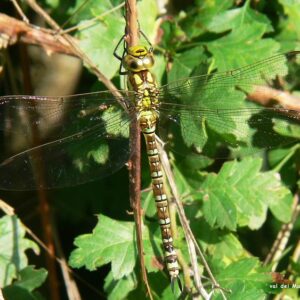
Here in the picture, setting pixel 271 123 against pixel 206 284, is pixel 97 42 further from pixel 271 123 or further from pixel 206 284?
pixel 206 284

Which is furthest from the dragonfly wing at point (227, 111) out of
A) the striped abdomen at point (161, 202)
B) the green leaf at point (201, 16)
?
the green leaf at point (201, 16)

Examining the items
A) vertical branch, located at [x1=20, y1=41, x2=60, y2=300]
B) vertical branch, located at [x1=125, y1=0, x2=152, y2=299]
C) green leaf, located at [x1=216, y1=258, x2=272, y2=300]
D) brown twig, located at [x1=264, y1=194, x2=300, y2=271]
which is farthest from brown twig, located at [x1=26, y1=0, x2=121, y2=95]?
brown twig, located at [x1=264, y1=194, x2=300, y2=271]

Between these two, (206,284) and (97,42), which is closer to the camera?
(206,284)

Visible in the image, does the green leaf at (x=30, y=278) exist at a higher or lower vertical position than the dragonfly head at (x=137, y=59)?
lower

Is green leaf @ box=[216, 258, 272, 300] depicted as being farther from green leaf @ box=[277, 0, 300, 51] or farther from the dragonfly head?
green leaf @ box=[277, 0, 300, 51]

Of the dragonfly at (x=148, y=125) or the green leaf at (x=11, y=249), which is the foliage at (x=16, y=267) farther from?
the dragonfly at (x=148, y=125)

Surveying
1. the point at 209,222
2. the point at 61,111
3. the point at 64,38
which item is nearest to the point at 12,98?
the point at 61,111

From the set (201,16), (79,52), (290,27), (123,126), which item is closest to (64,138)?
(123,126)
